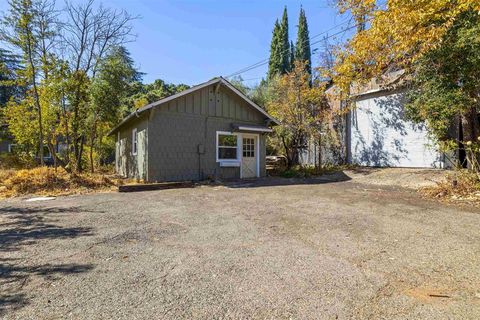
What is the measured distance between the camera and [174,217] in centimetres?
561

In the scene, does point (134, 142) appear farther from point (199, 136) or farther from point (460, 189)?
point (460, 189)

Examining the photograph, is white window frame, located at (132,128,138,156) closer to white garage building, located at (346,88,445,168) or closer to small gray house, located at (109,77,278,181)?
small gray house, located at (109,77,278,181)

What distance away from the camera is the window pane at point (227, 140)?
12.9 meters

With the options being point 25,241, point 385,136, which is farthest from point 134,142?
point 385,136

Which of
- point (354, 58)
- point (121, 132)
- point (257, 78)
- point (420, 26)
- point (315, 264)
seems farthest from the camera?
point (257, 78)

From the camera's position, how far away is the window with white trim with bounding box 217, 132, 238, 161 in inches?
504

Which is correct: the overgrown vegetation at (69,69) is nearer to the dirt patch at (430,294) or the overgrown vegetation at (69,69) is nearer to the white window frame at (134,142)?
the white window frame at (134,142)

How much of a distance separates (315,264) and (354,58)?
9515 millimetres

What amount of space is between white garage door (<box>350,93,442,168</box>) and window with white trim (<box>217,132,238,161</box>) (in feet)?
23.5

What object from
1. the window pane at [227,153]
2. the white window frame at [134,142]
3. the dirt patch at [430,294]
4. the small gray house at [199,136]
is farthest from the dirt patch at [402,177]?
the white window frame at [134,142]

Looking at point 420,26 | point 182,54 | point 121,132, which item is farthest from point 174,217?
point 182,54

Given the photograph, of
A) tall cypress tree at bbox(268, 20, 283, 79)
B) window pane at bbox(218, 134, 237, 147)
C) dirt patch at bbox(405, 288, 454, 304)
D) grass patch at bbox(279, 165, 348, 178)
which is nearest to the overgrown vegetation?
window pane at bbox(218, 134, 237, 147)

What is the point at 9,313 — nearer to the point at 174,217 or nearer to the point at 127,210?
the point at 174,217

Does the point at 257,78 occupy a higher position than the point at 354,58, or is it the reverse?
the point at 257,78
